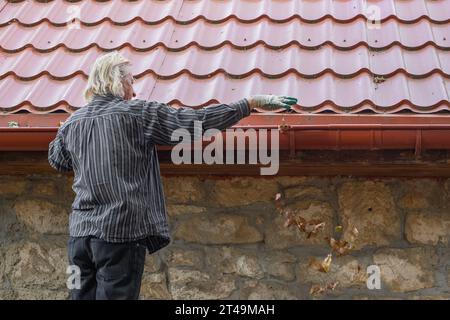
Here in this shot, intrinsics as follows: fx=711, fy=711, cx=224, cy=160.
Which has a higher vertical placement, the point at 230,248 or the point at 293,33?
the point at 293,33

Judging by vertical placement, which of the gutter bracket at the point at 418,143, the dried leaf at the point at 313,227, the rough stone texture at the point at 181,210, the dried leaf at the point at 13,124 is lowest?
the dried leaf at the point at 313,227

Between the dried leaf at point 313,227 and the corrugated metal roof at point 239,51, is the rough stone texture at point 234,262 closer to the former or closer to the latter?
the dried leaf at point 313,227

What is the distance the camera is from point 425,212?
144 inches

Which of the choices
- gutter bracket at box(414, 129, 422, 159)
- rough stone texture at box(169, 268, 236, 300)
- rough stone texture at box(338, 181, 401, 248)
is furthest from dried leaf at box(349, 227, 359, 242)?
rough stone texture at box(169, 268, 236, 300)

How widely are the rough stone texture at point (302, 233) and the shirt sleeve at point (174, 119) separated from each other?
3.12 ft

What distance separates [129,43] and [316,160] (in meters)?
1.46

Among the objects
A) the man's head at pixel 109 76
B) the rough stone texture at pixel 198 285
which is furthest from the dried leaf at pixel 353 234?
the man's head at pixel 109 76

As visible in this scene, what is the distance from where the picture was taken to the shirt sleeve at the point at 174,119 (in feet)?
9.56

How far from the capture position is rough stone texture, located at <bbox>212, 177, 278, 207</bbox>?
12.3 feet

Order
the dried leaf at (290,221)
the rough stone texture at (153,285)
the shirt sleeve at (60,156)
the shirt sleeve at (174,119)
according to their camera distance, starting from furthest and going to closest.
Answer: the rough stone texture at (153,285) < the dried leaf at (290,221) < the shirt sleeve at (60,156) < the shirt sleeve at (174,119)

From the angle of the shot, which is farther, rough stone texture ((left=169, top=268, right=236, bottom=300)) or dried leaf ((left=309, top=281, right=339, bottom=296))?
rough stone texture ((left=169, top=268, right=236, bottom=300))

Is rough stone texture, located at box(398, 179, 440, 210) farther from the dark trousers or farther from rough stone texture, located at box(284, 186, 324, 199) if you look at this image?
the dark trousers

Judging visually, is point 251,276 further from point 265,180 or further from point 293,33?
point 293,33
